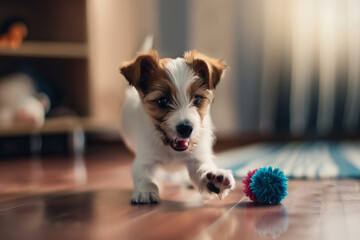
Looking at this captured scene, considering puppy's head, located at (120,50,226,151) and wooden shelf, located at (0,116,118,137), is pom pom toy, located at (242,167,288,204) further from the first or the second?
wooden shelf, located at (0,116,118,137)

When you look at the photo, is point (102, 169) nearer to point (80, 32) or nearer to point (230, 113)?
point (80, 32)

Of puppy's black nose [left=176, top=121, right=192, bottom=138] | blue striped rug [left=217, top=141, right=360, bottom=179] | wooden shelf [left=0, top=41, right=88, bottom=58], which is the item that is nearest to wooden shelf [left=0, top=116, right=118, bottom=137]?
wooden shelf [left=0, top=41, right=88, bottom=58]

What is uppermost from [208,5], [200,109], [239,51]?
[208,5]

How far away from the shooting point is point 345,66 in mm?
3348

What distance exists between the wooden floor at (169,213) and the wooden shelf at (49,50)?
4.05 ft

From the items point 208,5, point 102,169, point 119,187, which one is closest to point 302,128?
point 208,5

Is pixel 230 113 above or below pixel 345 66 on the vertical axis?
below

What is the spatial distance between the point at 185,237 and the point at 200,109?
526mm

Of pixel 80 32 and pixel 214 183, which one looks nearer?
pixel 214 183

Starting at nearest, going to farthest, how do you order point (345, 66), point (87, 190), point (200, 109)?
point (200, 109)
point (87, 190)
point (345, 66)

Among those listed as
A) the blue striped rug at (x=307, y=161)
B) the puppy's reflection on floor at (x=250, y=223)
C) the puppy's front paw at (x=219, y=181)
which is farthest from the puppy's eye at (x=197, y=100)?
the blue striped rug at (x=307, y=161)

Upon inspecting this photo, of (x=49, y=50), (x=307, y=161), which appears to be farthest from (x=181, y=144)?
(x=49, y=50)

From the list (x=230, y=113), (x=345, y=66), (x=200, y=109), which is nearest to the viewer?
(x=200, y=109)

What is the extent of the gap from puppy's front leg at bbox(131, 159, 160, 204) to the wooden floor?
0.03 meters
